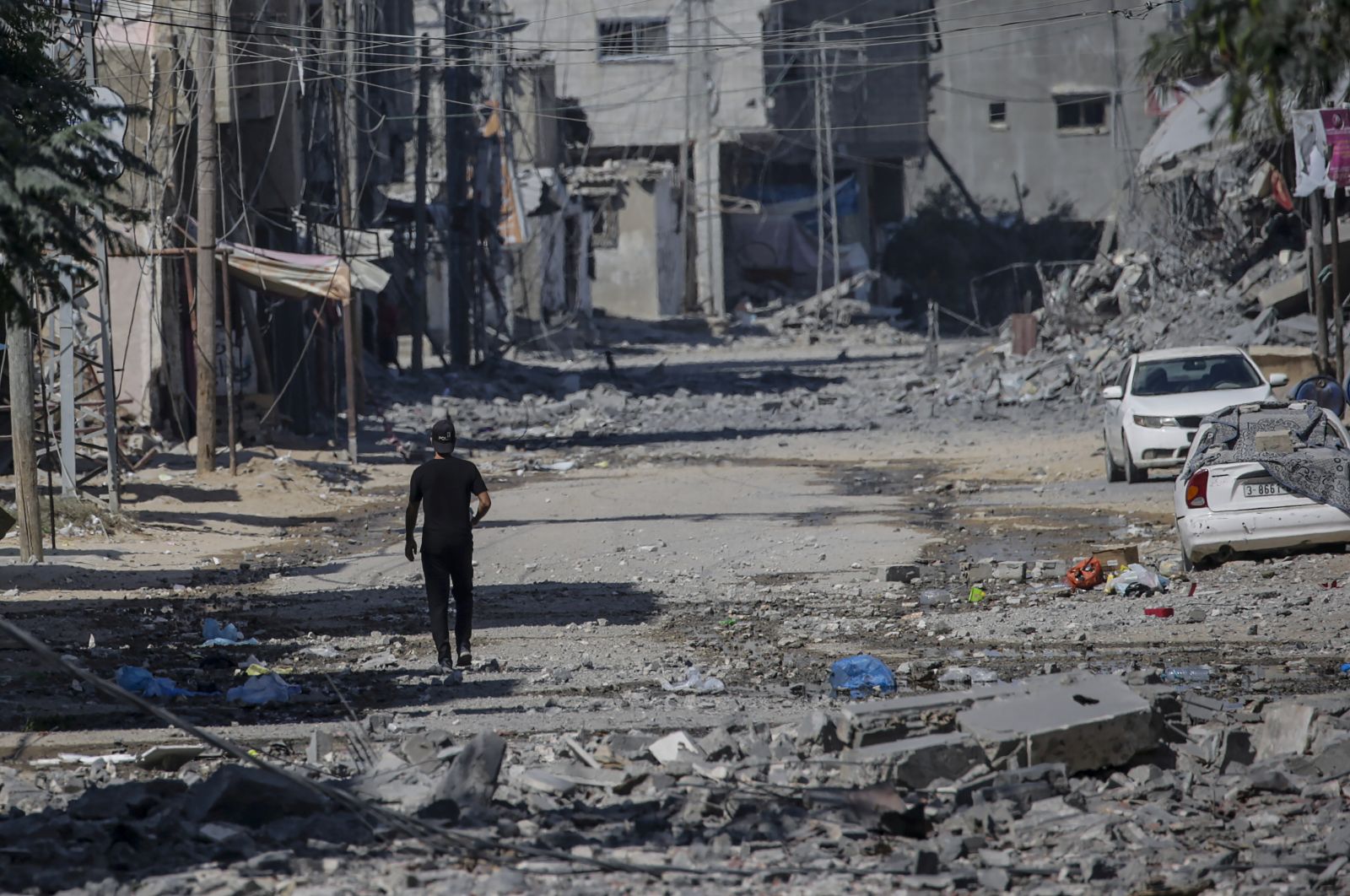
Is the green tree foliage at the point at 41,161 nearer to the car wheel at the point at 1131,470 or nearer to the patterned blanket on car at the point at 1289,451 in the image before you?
the patterned blanket on car at the point at 1289,451

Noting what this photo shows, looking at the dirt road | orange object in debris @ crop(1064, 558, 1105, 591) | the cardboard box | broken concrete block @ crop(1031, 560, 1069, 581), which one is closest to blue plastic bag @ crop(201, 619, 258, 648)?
the dirt road

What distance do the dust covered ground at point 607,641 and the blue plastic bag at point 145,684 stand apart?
17 cm

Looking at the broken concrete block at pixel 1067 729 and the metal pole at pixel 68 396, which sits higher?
the metal pole at pixel 68 396

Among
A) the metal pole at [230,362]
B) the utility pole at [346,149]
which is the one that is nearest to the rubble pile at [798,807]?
the metal pole at [230,362]

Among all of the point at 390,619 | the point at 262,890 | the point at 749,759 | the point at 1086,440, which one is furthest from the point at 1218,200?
the point at 262,890

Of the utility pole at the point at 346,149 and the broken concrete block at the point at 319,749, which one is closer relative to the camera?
the broken concrete block at the point at 319,749

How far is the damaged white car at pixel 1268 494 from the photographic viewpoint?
1280cm

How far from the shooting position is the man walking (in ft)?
34.7

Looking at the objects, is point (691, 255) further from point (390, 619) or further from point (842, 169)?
point (390, 619)

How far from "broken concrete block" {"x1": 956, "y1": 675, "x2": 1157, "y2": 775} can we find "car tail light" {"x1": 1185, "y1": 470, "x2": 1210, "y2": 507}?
571cm

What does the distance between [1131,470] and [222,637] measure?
38.1ft

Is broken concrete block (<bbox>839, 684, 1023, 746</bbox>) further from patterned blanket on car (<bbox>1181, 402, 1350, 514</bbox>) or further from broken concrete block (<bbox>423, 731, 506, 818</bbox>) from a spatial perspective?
patterned blanket on car (<bbox>1181, 402, 1350, 514</bbox>)

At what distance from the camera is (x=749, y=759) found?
7.55 metres

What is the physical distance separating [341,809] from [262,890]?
2.98ft
